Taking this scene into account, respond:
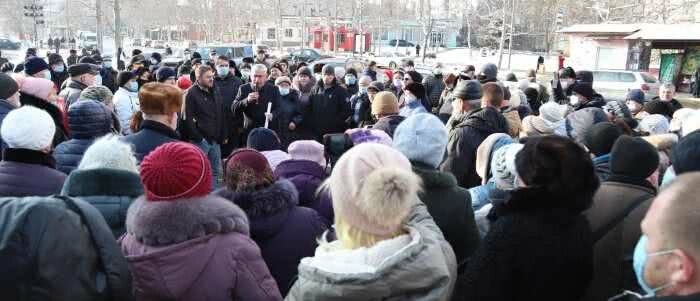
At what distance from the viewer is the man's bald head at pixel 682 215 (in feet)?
5.63

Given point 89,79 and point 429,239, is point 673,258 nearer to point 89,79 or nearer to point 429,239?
point 429,239

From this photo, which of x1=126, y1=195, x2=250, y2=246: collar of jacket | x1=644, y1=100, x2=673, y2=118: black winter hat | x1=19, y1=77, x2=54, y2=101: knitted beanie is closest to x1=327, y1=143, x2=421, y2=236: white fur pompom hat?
x1=126, y1=195, x2=250, y2=246: collar of jacket

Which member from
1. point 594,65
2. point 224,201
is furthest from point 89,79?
point 594,65

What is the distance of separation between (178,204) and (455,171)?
3161mm

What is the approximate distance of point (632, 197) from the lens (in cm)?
A: 293

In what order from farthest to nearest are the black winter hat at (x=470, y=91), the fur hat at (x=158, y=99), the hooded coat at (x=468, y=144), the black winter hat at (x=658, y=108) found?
the black winter hat at (x=658, y=108)
the black winter hat at (x=470, y=91)
the hooded coat at (x=468, y=144)
the fur hat at (x=158, y=99)

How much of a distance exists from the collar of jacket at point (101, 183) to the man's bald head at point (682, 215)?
7.85ft

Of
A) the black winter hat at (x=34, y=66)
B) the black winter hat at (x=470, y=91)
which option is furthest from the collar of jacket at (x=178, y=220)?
the black winter hat at (x=34, y=66)

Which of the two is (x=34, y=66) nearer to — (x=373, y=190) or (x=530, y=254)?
(x=373, y=190)

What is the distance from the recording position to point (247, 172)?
3037 millimetres

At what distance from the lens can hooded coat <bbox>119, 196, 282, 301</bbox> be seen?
247cm

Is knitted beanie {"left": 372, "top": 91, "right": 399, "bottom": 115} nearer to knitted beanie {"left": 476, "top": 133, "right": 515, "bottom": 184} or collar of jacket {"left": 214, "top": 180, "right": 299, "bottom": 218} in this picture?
knitted beanie {"left": 476, "top": 133, "right": 515, "bottom": 184}

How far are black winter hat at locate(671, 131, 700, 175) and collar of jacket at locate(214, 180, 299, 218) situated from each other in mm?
2039

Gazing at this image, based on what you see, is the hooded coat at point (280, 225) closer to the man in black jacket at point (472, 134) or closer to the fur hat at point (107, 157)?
the fur hat at point (107, 157)
